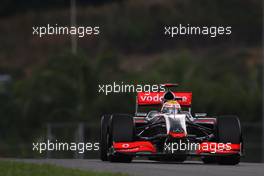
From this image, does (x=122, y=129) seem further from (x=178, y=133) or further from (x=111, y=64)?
(x=111, y=64)

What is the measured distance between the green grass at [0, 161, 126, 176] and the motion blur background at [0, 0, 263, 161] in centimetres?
1985

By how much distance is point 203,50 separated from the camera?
7088cm

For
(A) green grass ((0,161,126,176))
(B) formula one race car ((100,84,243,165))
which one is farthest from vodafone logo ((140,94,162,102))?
(A) green grass ((0,161,126,176))

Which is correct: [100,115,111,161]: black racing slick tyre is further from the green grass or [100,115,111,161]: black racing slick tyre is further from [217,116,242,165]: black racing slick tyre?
the green grass

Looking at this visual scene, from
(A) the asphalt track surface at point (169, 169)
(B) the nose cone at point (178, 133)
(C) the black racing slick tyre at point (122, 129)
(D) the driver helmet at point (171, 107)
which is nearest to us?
(A) the asphalt track surface at point (169, 169)

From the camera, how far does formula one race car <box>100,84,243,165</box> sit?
22.7 m

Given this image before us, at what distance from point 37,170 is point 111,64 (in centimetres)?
3809

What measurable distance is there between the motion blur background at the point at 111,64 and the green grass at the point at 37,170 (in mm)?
19850

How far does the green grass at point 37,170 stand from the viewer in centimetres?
1930

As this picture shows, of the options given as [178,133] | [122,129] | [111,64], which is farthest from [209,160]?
[111,64]

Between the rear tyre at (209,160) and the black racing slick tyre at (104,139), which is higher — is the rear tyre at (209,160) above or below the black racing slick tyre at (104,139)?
below

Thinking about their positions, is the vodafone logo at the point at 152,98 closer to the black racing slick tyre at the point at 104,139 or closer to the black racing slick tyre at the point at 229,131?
the black racing slick tyre at the point at 104,139

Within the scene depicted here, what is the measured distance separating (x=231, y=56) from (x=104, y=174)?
171 feet

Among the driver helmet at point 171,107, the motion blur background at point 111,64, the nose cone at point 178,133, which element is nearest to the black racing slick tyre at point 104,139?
the driver helmet at point 171,107
